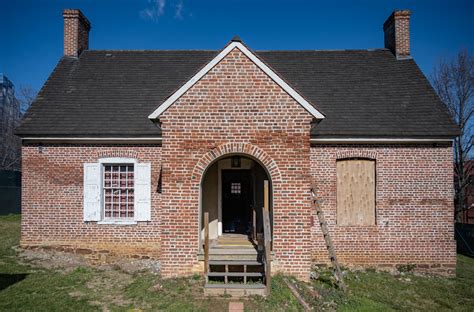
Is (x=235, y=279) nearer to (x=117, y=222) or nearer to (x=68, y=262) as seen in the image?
(x=117, y=222)

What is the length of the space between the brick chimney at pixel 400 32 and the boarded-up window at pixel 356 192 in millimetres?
6205

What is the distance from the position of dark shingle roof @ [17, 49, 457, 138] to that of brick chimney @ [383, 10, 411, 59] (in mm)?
387

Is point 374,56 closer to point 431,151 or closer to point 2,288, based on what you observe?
point 431,151

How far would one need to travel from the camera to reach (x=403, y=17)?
13.4m

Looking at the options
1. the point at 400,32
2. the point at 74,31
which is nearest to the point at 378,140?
the point at 400,32

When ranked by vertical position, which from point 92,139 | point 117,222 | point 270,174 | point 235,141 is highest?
point 92,139

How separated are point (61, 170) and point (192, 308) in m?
7.10

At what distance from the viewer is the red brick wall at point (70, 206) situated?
35.1ft

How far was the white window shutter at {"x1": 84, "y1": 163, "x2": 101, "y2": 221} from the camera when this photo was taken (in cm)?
1070

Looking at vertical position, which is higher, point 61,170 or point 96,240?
point 61,170

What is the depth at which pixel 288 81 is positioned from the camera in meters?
9.85

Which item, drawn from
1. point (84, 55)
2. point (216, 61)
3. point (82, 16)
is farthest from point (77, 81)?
point (216, 61)

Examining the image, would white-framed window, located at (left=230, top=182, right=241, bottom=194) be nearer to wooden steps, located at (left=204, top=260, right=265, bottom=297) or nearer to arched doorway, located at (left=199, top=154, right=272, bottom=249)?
arched doorway, located at (left=199, top=154, right=272, bottom=249)

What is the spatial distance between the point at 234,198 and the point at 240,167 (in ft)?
4.66
